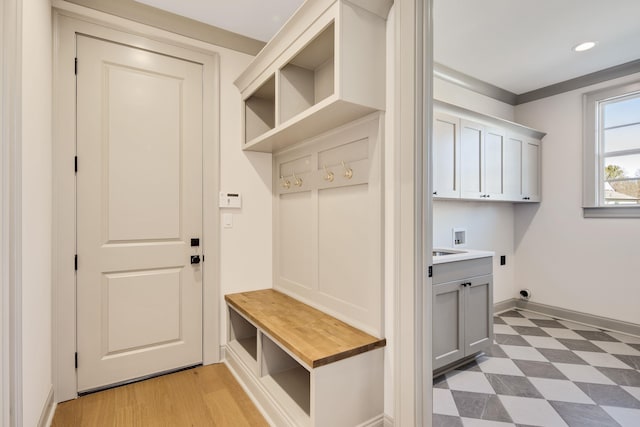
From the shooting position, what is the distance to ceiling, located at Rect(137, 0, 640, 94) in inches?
88.6

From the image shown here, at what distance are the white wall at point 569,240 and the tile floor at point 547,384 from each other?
0.43 m

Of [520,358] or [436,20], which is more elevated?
[436,20]

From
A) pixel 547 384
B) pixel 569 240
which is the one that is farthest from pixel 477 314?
pixel 569 240

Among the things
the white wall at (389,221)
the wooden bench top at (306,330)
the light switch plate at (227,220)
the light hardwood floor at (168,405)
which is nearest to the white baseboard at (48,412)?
the light hardwood floor at (168,405)

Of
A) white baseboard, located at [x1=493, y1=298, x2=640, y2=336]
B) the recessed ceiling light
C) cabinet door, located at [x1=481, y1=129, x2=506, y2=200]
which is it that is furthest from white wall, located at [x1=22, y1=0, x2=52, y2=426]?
white baseboard, located at [x1=493, y1=298, x2=640, y2=336]

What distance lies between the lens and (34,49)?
156 centimetres

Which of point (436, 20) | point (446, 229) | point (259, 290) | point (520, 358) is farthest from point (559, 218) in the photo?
point (259, 290)

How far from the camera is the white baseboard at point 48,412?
5.53 ft

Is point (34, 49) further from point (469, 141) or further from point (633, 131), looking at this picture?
point (633, 131)

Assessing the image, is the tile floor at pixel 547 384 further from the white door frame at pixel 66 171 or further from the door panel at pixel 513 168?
the white door frame at pixel 66 171

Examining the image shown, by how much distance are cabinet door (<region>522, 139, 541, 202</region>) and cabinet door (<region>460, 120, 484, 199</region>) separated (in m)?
0.90

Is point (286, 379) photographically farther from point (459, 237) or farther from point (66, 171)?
point (459, 237)

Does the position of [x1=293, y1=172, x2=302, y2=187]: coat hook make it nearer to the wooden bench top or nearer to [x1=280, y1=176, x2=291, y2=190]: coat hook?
[x1=280, y1=176, x2=291, y2=190]: coat hook

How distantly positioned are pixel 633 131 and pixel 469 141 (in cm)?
191
